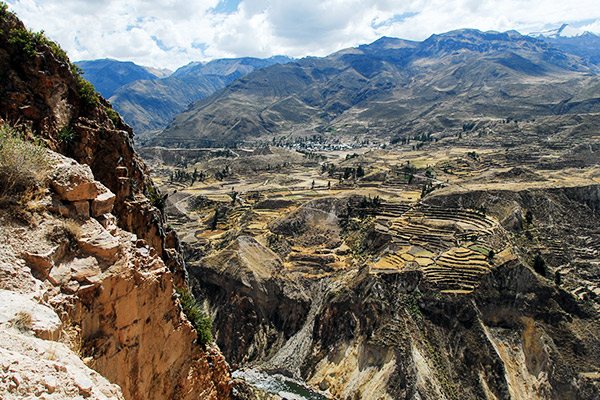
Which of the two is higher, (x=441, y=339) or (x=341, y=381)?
(x=441, y=339)

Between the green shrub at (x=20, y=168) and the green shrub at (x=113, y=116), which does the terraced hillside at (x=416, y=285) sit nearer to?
the green shrub at (x=113, y=116)

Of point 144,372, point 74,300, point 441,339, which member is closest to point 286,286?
point 441,339

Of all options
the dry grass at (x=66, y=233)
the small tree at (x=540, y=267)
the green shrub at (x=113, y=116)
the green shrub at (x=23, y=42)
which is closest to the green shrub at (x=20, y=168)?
the dry grass at (x=66, y=233)

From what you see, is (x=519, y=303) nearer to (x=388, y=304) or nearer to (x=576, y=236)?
(x=388, y=304)

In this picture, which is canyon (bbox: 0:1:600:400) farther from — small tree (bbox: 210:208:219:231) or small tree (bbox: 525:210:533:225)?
small tree (bbox: 210:208:219:231)

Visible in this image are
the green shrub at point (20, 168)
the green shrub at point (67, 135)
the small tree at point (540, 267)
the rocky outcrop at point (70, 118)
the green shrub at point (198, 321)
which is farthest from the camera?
the small tree at point (540, 267)

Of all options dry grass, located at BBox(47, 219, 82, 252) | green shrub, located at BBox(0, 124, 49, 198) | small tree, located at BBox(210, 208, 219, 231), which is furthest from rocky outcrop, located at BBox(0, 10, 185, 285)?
small tree, located at BBox(210, 208, 219, 231)
